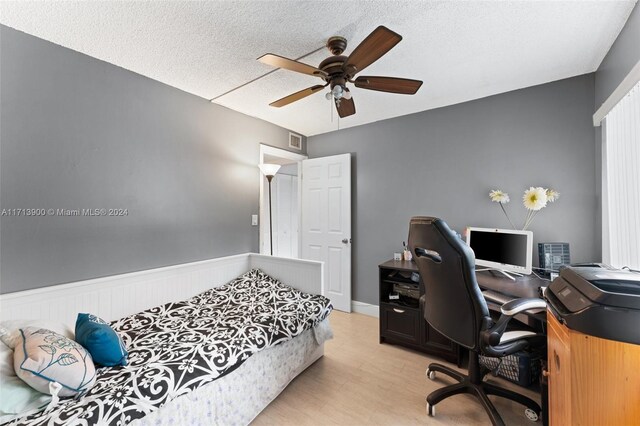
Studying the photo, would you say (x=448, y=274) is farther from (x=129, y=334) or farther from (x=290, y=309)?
(x=129, y=334)

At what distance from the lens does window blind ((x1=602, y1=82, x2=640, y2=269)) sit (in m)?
1.51

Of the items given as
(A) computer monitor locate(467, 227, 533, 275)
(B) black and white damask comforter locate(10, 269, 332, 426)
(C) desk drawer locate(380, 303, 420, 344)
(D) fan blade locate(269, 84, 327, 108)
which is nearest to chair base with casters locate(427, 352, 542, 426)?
(C) desk drawer locate(380, 303, 420, 344)

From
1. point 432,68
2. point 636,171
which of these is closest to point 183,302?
point 432,68

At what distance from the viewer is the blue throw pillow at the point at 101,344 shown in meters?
1.31

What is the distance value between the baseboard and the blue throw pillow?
2.57m

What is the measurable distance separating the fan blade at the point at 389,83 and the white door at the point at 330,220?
1678mm

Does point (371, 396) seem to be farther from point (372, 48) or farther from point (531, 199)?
point (372, 48)

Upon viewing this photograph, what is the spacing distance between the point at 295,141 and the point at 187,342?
2882mm

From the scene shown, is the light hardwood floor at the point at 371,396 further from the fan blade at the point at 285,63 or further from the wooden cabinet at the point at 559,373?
the fan blade at the point at 285,63

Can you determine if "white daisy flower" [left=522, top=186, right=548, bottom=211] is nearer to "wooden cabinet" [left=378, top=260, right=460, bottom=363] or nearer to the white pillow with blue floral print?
"wooden cabinet" [left=378, top=260, right=460, bottom=363]

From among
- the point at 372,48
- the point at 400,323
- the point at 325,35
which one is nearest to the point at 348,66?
the point at 372,48

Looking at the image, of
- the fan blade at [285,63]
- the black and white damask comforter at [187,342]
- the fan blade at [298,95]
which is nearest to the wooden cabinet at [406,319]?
the black and white damask comforter at [187,342]

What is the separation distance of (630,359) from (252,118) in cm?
333

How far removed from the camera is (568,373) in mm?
850
